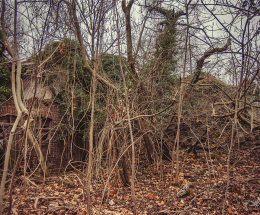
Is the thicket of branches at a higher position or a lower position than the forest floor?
higher

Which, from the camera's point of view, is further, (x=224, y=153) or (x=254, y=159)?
(x=224, y=153)

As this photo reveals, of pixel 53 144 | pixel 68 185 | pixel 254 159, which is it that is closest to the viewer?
pixel 68 185

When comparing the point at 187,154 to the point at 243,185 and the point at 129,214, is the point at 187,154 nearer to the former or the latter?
A: the point at 243,185

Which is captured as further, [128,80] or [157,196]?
[128,80]

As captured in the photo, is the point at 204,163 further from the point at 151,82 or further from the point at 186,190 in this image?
the point at 151,82

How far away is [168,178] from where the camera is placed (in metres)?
5.97

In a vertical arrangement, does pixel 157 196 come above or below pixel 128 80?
below

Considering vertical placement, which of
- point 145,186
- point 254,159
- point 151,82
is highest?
point 151,82

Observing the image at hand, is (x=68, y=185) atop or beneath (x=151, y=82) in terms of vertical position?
beneath

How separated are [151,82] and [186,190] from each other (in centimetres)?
281

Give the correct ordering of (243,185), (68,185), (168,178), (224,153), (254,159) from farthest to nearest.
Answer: (224,153) < (254,159) < (168,178) < (68,185) < (243,185)

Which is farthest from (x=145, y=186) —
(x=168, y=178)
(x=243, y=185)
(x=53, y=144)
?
(x=53, y=144)

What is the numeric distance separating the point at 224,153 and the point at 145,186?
3.69 m

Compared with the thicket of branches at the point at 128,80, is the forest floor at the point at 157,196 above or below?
below
